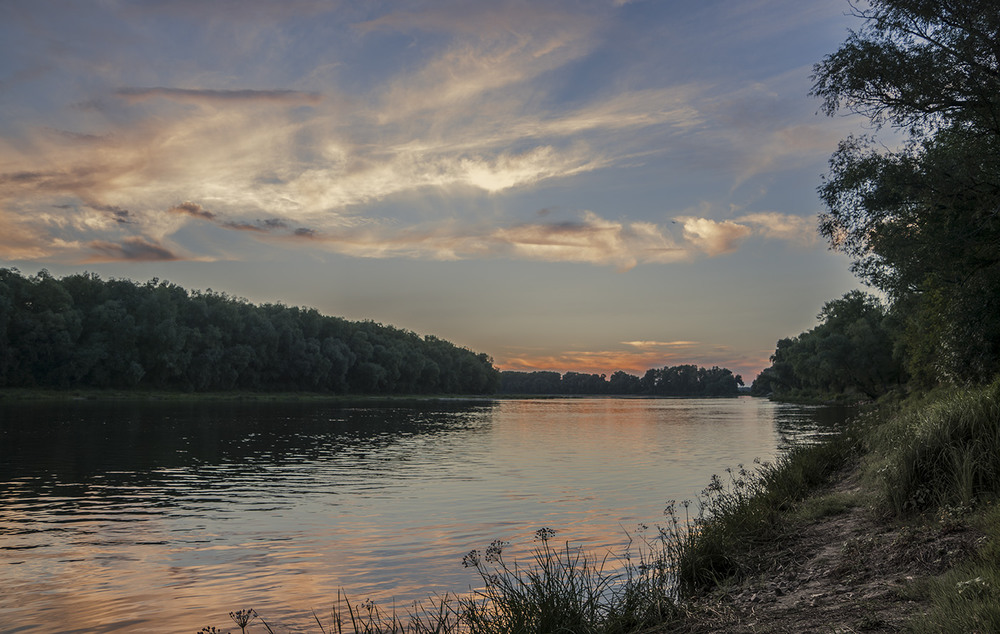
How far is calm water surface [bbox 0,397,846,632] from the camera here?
37.3ft

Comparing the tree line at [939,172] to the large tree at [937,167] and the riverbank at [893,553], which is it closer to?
the large tree at [937,167]

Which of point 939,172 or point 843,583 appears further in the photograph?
point 939,172

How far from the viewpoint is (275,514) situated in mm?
18703

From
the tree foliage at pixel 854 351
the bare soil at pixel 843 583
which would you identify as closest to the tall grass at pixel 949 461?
the bare soil at pixel 843 583

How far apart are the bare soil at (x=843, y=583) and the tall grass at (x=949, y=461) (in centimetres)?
60

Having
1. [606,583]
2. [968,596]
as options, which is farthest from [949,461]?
[606,583]

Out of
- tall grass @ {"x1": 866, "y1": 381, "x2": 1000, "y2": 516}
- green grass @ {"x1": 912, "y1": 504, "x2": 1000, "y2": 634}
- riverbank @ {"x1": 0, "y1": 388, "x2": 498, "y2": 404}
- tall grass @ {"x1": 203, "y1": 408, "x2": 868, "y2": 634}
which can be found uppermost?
tall grass @ {"x1": 866, "y1": 381, "x2": 1000, "y2": 516}

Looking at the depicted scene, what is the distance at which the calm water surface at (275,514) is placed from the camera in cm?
1137

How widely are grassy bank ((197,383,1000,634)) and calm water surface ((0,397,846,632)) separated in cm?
167

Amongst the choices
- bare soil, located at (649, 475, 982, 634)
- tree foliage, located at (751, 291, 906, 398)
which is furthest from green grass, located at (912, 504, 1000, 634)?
tree foliage, located at (751, 291, 906, 398)

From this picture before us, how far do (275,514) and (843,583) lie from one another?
1440cm

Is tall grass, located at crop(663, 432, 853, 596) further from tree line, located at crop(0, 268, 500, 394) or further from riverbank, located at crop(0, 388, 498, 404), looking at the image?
tree line, located at crop(0, 268, 500, 394)

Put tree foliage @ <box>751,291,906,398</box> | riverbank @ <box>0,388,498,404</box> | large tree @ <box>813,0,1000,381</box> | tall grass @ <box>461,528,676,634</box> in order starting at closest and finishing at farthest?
tall grass @ <box>461,528,676,634</box>, large tree @ <box>813,0,1000,381</box>, riverbank @ <box>0,388,498,404</box>, tree foliage @ <box>751,291,906,398</box>

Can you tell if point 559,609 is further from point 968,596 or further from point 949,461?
point 949,461
